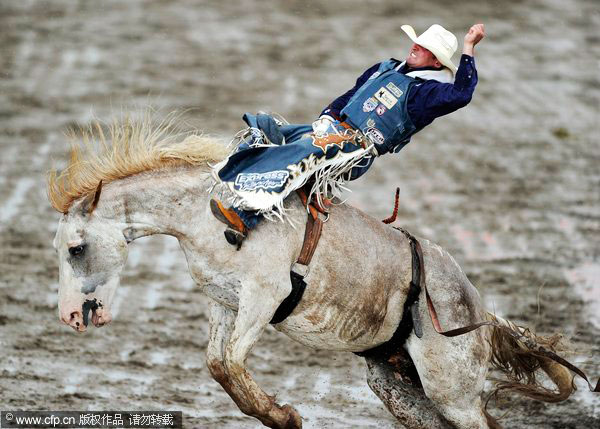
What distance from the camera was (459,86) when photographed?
453 centimetres

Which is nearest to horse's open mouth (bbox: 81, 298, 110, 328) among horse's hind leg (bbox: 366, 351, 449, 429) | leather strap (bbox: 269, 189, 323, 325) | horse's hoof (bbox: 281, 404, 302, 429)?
leather strap (bbox: 269, 189, 323, 325)

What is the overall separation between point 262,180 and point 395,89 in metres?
0.83

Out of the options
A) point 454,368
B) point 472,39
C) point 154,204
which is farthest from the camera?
point 454,368

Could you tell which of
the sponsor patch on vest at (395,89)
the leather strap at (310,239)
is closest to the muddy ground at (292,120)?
the leather strap at (310,239)

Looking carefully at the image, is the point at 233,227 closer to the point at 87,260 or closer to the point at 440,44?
the point at 87,260

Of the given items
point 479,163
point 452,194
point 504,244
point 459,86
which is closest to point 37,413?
point 459,86

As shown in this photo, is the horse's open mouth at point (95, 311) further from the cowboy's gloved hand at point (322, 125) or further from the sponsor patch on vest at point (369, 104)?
the sponsor patch on vest at point (369, 104)

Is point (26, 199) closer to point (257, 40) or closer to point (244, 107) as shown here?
point (244, 107)

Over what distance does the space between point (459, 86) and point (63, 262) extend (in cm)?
208

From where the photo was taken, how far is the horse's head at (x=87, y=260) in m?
4.57

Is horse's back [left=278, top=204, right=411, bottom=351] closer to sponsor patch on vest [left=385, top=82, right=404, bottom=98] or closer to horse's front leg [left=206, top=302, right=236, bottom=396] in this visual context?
horse's front leg [left=206, top=302, right=236, bottom=396]

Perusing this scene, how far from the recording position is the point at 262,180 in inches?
178

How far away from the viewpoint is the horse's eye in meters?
4.56

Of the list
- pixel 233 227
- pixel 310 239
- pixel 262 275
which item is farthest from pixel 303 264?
A: pixel 233 227
